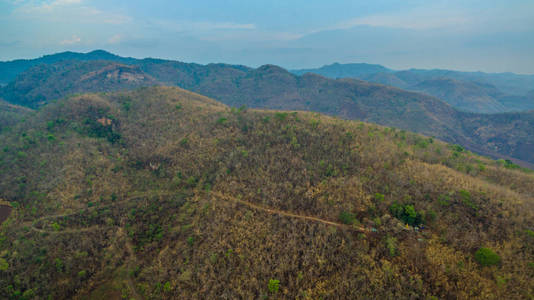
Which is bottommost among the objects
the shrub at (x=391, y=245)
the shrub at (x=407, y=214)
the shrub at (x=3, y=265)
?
the shrub at (x=3, y=265)

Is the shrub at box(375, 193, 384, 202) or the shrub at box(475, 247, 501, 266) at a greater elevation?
the shrub at box(375, 193, 384, 202)

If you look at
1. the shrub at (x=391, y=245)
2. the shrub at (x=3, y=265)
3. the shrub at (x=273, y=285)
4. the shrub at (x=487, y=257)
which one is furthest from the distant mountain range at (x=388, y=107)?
the shrub at (x=3, y=265)

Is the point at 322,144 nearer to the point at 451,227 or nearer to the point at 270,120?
the point at 270,120

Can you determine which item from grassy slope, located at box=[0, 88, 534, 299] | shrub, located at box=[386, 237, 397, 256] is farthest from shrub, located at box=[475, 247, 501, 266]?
shrub, located at box=[386, 237, 397, 256]

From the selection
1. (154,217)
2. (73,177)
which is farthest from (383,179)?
(73,177)

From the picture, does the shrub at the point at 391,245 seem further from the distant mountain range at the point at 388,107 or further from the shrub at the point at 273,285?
the distant mountain range at the point at 388,107

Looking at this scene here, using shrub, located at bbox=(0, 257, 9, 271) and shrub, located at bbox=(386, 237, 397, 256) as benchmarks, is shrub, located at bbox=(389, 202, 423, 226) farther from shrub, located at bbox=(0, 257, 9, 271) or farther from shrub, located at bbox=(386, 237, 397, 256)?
shrub, located at bbox=(0, 257, 9, 271)
